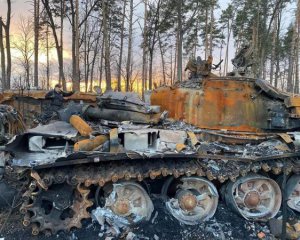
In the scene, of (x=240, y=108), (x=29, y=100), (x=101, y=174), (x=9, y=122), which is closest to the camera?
Answer: (x=101, y=174)

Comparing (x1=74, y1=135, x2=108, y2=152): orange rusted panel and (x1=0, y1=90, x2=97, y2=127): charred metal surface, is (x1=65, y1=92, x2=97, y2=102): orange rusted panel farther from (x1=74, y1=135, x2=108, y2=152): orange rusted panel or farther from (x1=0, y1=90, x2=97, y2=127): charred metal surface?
(x1=74, y1=135, x2=108, y2=152): orange rusted panel

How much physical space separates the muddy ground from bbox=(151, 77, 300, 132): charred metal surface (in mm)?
1758

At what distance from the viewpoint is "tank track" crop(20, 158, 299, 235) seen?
18.6 feet

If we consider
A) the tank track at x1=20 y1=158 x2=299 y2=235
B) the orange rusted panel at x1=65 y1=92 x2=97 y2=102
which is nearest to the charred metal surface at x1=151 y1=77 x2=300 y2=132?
the tank track at x1=20 y1=158 x2=299 y2=235

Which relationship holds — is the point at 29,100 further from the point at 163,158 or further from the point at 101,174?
the point at 163,158

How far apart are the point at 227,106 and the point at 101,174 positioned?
9.66ft

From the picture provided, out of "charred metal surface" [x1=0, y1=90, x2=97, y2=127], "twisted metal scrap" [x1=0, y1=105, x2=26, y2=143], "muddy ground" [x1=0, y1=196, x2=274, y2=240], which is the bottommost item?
"muddy ground" [x1=0, y1=196, x2=274, y2=240]

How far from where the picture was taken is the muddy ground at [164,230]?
19.5ft

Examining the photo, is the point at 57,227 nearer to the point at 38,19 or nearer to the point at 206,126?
the point at 206,126

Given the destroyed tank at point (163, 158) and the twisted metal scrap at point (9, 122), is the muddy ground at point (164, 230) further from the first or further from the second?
the twisted metal scrap at point (9, 122)

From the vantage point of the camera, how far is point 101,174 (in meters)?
5.80

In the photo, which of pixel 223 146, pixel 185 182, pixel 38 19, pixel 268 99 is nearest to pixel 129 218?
pixel 185 182

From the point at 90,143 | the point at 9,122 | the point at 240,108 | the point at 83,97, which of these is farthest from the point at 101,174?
the point at 83,97

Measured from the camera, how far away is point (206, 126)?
288 inches
